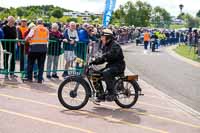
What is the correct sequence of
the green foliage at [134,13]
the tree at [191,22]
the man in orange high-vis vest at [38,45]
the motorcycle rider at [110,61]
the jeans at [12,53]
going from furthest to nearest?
the tree at [191,22], the green foliage at [134,13], the jeans at [12,53], the man in orange high-vis vest at [38,45], the motorcycle rider at [110,61]

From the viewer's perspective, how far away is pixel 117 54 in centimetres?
931

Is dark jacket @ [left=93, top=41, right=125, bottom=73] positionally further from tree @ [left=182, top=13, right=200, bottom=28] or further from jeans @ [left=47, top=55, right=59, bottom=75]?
tree @ [left=182, top=13, right=200, bottom=28]

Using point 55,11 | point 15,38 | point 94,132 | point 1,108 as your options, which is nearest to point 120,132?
point 94,132

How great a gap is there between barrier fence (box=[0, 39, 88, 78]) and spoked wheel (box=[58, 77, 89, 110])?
3.46 m

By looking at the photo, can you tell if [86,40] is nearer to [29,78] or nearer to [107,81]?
[29,78]

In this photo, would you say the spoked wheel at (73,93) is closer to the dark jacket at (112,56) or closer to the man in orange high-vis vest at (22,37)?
the dark jacket at (112,56)

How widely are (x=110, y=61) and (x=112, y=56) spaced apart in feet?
0.51

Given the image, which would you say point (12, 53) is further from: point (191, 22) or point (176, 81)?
point (191, 22)

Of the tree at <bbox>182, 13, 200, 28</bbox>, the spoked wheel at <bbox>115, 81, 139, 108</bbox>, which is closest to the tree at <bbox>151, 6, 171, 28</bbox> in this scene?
the tree at <bbox>182, 13, 200, 28</bbox>

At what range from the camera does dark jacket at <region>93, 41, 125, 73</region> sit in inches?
365

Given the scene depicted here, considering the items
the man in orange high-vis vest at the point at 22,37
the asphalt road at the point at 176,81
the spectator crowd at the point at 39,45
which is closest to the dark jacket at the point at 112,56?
the asphalt road at the point at 176,81

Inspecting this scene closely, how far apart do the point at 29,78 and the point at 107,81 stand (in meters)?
3.91

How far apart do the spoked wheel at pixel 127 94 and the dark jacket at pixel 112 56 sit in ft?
1.18

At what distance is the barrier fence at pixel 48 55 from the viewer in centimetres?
1266
